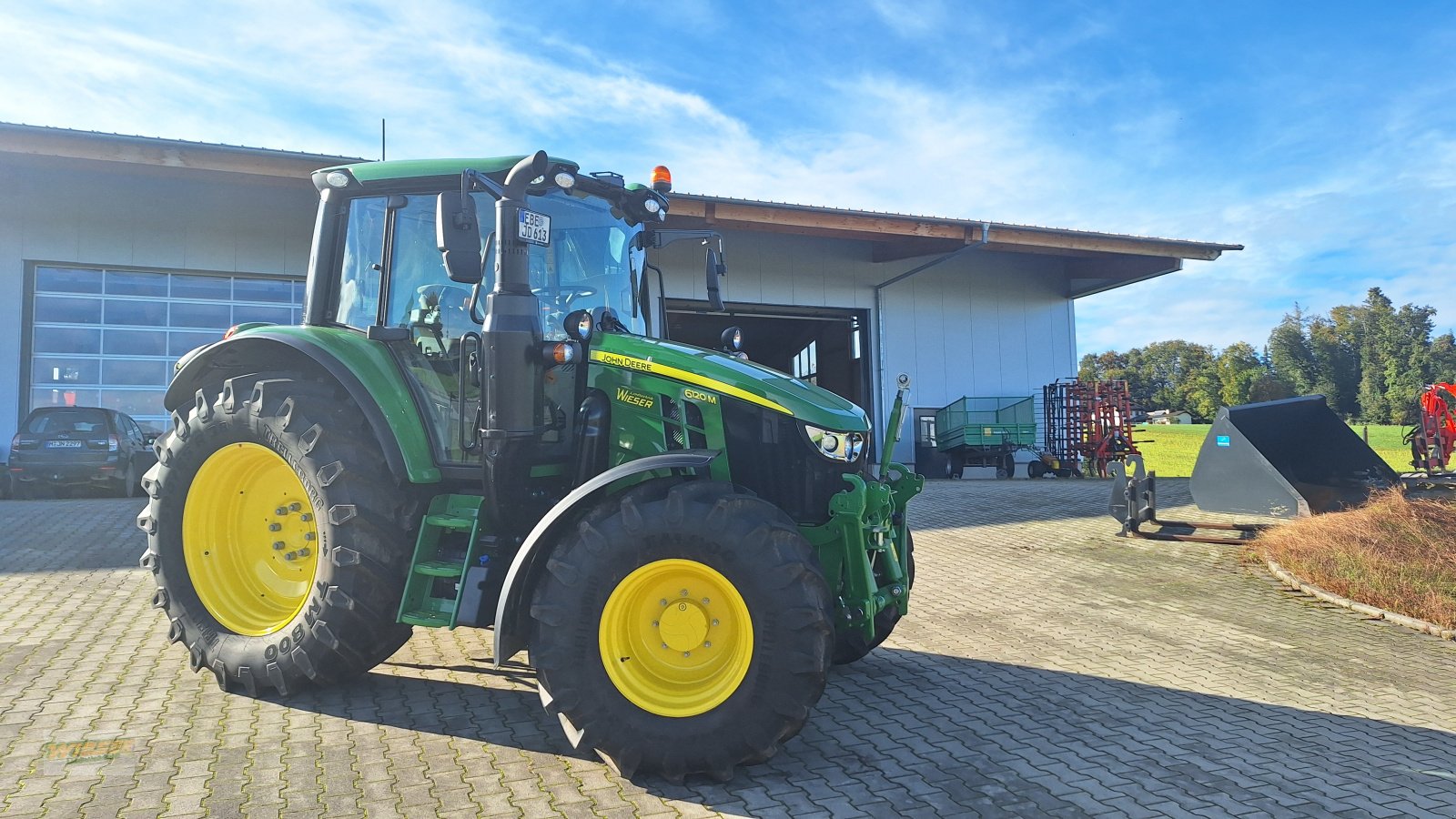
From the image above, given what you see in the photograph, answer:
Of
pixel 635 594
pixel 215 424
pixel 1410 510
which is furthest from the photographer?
pixel 1410 510

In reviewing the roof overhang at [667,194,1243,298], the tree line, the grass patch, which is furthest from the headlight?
the tree line

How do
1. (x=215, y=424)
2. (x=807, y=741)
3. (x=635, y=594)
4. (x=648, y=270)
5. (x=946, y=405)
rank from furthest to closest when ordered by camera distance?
(x=946, y=405), (x=648, y=270), (x=215, y=424), (x=807, y=741), (x=635, y=594)

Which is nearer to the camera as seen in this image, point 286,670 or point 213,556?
point 286,670

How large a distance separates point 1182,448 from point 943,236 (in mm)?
23062

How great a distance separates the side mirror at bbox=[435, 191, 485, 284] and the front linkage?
1.77m

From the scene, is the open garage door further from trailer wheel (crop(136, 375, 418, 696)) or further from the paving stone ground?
trailer wheel (crop(136, 375, 418, 696))

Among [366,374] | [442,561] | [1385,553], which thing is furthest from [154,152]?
[1385,553]

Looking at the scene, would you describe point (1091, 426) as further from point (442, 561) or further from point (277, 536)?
point (277, 536)

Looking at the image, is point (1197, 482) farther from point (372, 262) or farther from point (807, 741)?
point (372, 262)

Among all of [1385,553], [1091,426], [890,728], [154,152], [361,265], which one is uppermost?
[154,152]

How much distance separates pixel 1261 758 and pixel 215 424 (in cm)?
497

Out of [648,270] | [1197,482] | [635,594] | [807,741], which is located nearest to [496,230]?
[648,270]

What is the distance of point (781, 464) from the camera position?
155 inches

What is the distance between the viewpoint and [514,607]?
11.7ft
